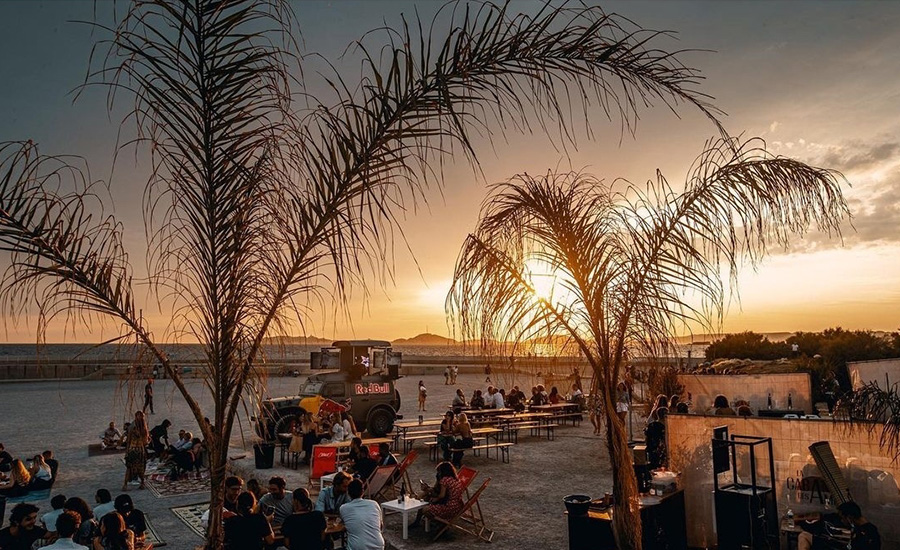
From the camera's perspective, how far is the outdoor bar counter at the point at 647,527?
7125 millimetres

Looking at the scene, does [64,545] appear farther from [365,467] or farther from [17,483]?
[17,483]

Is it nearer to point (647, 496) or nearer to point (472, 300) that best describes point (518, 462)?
point (647, 496)

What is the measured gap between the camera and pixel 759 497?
7.47m

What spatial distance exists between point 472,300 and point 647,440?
632cm

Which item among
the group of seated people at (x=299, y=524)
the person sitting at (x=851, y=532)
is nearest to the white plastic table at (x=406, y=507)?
the group of seated people at (x=299, y=524)

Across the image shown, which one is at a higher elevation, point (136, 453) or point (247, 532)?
point (247, 532)

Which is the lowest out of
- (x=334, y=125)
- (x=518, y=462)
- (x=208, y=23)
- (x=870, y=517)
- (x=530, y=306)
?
(x=518, y=462)

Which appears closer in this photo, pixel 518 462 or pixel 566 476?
pixel 566 476

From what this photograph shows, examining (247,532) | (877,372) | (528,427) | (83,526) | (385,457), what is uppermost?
(877,372)

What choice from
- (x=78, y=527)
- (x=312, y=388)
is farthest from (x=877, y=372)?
(x=312, y=388)

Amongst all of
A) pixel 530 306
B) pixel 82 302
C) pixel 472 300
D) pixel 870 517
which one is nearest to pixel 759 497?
pixel 870 517

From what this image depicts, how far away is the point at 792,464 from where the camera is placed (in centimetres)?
770

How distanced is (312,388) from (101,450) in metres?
5.56

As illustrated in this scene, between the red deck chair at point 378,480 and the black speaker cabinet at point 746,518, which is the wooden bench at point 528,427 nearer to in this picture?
the red deck chair at point 378,480
